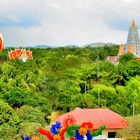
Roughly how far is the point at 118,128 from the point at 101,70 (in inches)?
936

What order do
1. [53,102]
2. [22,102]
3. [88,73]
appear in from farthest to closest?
1. [88,73]
2. [53,102]
3. [22,102]

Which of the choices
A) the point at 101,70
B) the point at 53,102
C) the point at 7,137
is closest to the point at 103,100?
the point at 53,102

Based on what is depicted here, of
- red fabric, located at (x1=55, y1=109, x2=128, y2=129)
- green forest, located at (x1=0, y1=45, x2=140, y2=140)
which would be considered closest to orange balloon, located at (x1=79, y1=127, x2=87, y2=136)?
green forest, located at (x1=0, y1=45, x2=140, y2=140)

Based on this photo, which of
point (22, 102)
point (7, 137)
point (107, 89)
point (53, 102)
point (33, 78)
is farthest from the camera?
point (33, 78)

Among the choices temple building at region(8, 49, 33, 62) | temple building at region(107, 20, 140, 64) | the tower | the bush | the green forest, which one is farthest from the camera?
the tower

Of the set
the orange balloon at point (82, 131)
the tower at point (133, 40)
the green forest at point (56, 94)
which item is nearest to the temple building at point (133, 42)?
the tower at point (133, 40)

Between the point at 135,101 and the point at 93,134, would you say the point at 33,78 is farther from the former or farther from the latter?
the point at 93,134

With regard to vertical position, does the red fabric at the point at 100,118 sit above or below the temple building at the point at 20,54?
below

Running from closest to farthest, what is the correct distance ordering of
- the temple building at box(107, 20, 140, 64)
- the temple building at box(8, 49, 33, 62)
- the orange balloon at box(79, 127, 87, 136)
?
the orange balloon at box(79, 127, 87, 136), the temple building at box(8, 49, 33, 62), the temple building at box(107, 20, 140, 64)

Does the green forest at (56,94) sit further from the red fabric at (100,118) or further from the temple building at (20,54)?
the temple building at (20,54)

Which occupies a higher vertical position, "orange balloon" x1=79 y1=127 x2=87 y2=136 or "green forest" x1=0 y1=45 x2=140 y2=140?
"orange balloon" x1=79 y1=127 x2=87 y2=136

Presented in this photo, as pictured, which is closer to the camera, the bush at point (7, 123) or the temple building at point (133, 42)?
the bush at point (7, 123)

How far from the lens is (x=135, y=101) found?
2930 cm

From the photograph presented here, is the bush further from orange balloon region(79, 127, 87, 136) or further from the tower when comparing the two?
the tower
